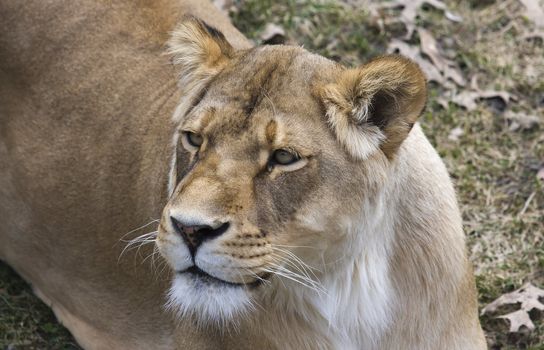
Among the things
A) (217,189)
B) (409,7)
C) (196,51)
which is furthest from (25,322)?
(409,7)

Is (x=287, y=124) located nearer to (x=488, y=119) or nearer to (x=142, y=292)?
(x=142, y=292)

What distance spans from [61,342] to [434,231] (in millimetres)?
2001

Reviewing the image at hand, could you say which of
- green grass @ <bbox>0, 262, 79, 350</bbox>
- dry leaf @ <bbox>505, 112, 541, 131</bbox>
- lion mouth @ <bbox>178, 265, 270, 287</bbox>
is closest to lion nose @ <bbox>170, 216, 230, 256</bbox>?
lion mouth @ <bbox>178, 265, 270, 287</bbox>

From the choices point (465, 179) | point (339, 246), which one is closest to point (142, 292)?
point (339, 246)

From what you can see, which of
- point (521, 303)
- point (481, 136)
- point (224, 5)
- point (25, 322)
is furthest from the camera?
point (224, 5)

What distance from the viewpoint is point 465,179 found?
17.8ft

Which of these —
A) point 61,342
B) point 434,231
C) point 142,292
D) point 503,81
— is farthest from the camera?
point 503,81

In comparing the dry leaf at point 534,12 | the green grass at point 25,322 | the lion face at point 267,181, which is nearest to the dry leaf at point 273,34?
the dry leaf at point 534,12

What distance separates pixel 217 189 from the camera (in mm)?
2996

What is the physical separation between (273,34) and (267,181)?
3.16 meters

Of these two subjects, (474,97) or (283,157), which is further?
(474,97)

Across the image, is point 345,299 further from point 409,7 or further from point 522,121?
point 409,7

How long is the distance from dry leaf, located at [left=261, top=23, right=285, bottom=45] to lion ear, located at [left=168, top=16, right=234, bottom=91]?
2.41 metres

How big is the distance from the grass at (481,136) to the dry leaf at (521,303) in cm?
4
